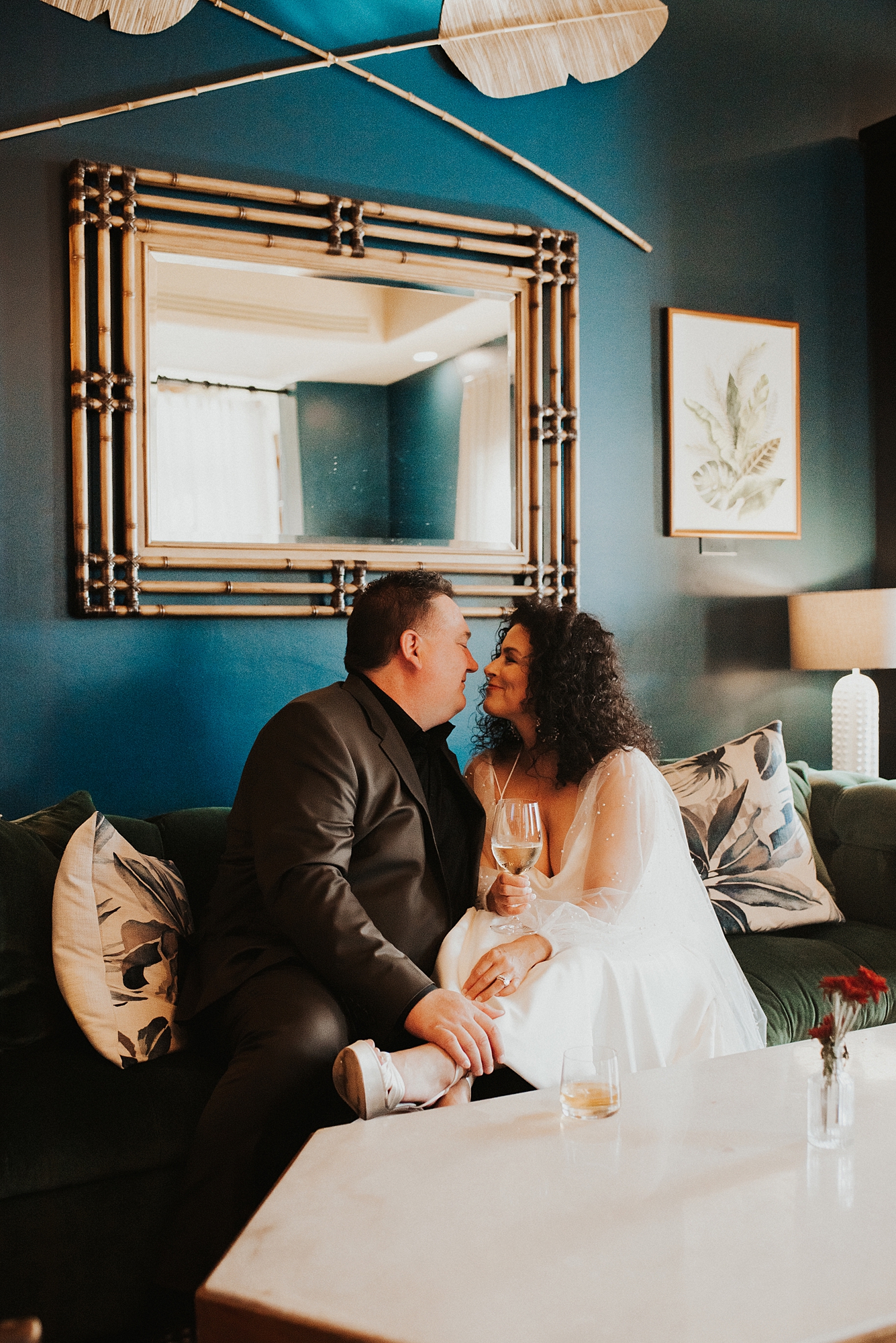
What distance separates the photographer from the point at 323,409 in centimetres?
283

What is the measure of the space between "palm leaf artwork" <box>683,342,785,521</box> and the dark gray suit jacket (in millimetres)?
1666

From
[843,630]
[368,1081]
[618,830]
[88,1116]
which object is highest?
[843,630]

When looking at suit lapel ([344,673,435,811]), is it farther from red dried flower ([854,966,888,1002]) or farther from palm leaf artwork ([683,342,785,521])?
palm leaf artwork ([683,342,785,521])

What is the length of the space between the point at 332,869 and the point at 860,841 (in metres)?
1.58

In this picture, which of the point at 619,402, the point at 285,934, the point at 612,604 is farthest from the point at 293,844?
the point at 619,402

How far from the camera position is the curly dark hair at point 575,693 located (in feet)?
7.63

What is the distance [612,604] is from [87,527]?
1521 millimetres

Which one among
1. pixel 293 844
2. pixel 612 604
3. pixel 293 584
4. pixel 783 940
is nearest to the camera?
pixel 293 844

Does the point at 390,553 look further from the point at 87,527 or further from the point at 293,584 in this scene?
the point at 87,527

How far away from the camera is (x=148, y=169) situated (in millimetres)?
2602

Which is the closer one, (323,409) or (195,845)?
(195,845)

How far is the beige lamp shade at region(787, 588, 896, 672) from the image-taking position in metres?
3.09

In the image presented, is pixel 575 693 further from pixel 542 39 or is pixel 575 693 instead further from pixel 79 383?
pixel 542 39

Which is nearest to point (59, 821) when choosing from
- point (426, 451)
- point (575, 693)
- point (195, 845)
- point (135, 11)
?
point (195, 845)
